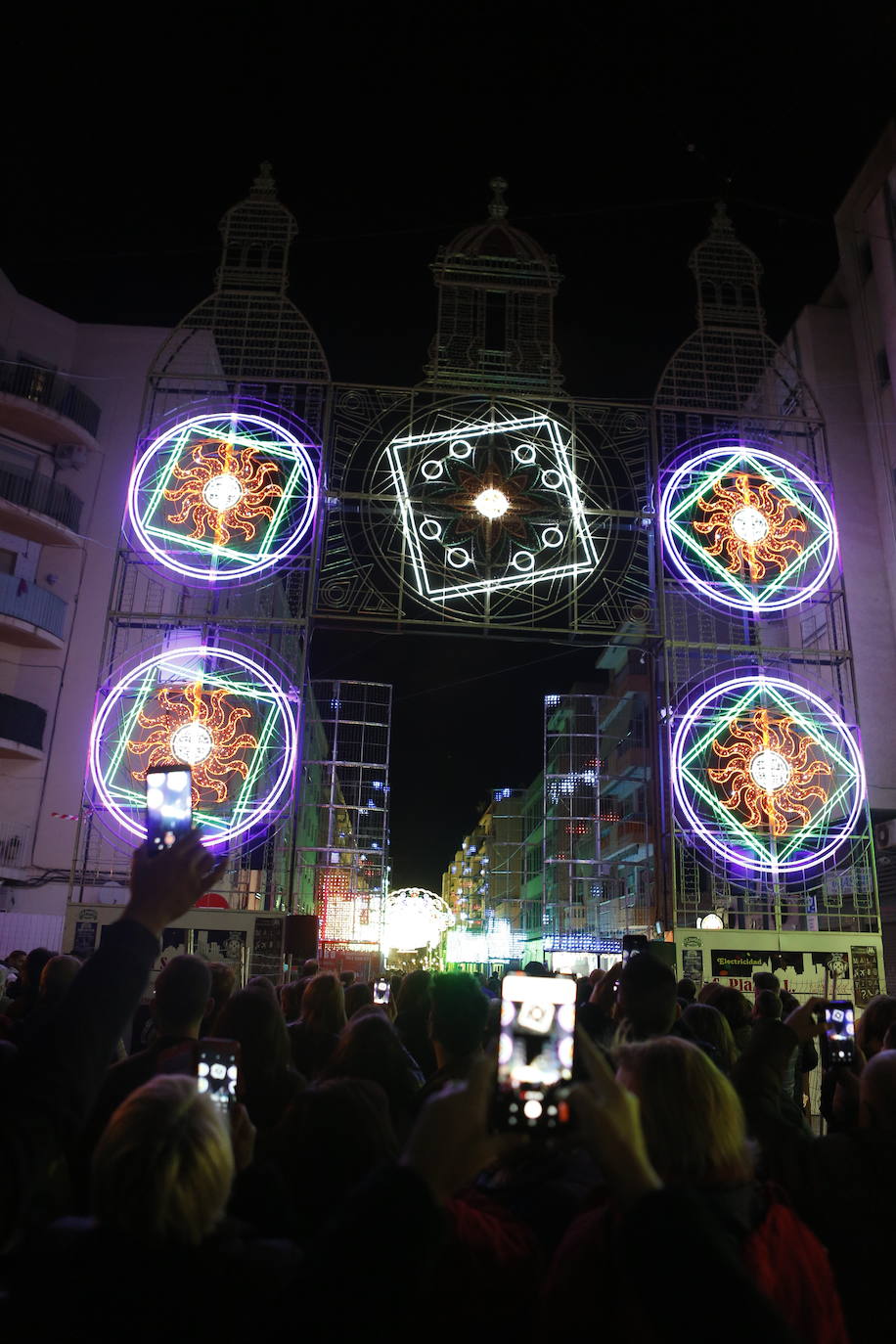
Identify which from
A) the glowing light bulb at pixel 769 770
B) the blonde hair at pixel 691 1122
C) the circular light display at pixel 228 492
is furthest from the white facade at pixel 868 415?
the blonde hair at pixel 691 1122

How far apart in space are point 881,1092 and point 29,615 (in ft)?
75.6

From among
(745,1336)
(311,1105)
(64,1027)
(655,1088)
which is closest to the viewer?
(745,1336)

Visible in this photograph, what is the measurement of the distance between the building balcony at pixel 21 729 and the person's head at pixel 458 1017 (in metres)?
20.1

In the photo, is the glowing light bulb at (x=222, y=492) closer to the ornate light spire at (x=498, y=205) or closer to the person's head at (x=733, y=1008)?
the ornate light spire at (x=498, y=205)

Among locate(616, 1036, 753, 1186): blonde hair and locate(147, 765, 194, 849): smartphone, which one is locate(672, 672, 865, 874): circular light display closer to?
locate(147, 765, 194, 849): smartphone

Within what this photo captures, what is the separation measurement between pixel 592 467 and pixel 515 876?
183ft

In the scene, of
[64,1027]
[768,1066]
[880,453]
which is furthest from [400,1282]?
[880,453]

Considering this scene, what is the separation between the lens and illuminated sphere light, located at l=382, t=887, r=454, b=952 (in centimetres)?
3075

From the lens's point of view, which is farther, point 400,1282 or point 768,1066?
point 768,1066

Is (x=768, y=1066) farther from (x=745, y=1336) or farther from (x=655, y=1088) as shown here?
(x=745, y=1336)

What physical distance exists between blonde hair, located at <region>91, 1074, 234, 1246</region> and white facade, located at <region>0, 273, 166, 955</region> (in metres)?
22.3

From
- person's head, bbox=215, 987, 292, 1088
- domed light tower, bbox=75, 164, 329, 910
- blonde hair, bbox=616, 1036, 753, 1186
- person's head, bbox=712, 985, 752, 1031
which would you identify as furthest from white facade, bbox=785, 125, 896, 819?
blonde hair, bbox=616, 1036, 753, 1186

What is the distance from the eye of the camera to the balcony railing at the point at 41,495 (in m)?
24.3

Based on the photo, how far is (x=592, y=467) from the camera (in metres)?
19.2
